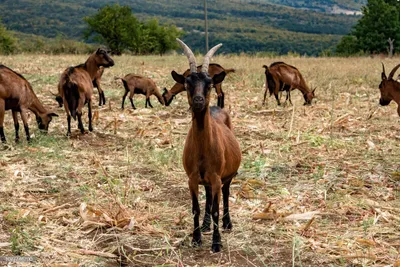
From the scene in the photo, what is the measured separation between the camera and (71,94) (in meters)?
10.9

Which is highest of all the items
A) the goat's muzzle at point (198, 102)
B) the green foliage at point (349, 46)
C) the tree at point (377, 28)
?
the goat's muzzle at point (198, 102)

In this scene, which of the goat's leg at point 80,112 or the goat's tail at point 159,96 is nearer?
the goat's leg at point 80,112

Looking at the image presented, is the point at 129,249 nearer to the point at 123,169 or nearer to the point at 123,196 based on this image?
the point at 123,196

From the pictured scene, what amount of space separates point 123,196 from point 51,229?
1.18m

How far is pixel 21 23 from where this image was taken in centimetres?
9644

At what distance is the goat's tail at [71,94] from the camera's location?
35.4 feet

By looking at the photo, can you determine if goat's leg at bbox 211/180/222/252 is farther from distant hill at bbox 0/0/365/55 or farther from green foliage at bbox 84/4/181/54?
distant hill at bbox 0/0/365/55

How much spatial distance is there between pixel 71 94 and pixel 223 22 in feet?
395

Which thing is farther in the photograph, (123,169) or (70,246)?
(123,169)

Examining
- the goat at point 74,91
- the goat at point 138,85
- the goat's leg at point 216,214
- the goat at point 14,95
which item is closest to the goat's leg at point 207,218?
the goat's leg at point 216,214

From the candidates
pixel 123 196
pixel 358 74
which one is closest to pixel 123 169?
pixel 123 196

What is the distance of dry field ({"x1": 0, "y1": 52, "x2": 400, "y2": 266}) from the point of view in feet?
17.2

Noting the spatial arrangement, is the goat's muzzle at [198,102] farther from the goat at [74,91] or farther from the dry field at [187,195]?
the goat at [74,91]

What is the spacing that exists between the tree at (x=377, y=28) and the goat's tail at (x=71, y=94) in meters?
48.4
